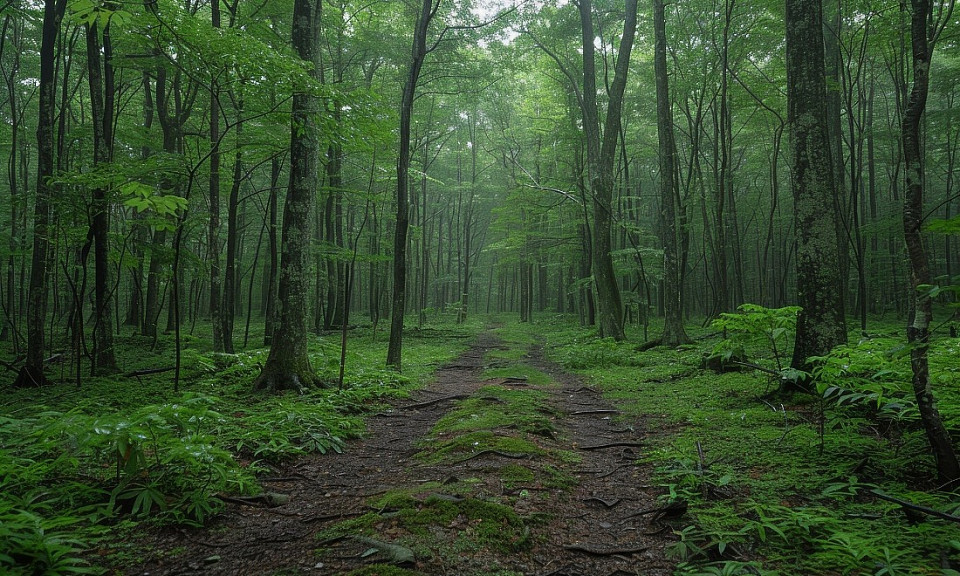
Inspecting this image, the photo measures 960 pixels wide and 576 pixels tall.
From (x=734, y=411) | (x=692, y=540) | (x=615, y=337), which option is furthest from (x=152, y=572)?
(x=615, y=337)

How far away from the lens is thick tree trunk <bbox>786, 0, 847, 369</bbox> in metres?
5.58

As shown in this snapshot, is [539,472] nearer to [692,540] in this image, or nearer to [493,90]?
[692,540]

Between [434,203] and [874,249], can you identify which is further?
[434,203]

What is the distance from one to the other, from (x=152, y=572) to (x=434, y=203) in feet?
123

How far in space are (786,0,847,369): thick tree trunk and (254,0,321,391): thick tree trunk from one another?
696 cm

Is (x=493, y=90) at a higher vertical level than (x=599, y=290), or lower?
higher

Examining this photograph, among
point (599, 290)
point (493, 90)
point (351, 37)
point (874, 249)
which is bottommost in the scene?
point (599, 290)

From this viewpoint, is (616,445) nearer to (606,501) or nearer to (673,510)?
(606,501)

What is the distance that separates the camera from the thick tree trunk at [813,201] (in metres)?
5.58

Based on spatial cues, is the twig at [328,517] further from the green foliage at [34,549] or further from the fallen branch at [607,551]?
the fallen branch at [607,551]

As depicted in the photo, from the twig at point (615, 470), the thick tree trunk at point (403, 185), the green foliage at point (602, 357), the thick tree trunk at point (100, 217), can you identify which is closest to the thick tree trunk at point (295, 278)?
the thick tree trunk at point (403, 185)

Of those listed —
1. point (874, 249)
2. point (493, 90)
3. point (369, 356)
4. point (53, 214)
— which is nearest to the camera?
point (53, 214)

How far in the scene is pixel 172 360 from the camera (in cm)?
1073

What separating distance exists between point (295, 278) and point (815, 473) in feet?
23.3
